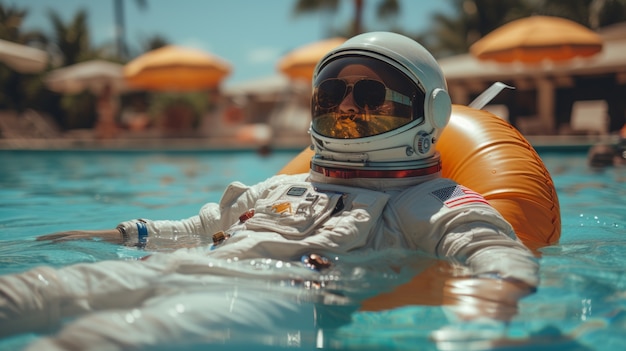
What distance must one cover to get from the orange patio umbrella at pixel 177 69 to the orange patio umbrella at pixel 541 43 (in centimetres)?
709

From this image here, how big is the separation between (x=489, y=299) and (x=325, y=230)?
2.21 feet

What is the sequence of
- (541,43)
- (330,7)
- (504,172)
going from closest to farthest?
(504,172) < (541,43) < (330,7)

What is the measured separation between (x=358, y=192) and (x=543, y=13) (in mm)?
27512

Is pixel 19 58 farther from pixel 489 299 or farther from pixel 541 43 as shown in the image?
pixel 489 299

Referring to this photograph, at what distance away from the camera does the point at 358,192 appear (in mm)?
2510

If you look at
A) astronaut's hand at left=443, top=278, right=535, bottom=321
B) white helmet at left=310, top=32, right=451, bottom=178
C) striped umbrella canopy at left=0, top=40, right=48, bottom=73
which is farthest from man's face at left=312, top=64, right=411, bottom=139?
striped umbrella canopy at left=0, top=40, right=48, bottom=73

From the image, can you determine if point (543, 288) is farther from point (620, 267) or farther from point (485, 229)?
point (620, 267)

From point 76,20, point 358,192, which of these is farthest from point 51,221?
point 76,20

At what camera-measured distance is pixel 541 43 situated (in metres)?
12.6

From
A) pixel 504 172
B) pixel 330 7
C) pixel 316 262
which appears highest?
pixel 330 7

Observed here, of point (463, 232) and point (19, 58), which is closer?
point (463, 232)

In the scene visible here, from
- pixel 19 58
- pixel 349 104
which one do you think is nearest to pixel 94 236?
pixel 349 104

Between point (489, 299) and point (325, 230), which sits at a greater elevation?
point (325, 230)

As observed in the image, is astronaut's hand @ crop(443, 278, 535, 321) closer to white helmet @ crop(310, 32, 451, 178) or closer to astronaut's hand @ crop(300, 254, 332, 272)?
astronaut's hand @ crop(300, 254, 332, 272)
